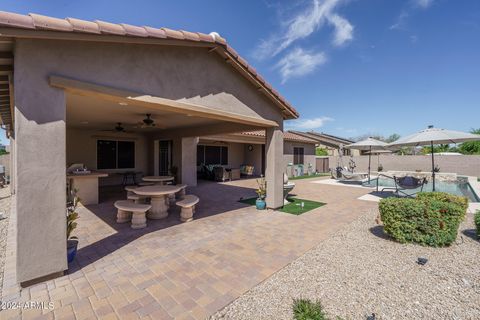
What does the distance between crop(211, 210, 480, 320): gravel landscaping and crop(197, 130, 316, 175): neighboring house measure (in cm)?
1127

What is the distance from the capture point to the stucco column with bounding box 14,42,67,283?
2771 mm

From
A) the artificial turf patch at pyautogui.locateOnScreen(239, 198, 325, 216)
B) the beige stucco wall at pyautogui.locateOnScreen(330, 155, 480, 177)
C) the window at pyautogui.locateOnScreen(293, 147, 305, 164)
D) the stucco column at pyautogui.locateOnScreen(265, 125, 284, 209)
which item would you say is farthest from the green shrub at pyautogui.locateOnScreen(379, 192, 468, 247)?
the beige stucco wall at pyautogui.locateOnScreen(330, 155, 480, 177)

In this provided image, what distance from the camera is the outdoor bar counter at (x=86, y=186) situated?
7.67 metres

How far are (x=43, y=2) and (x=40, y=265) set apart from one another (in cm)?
631

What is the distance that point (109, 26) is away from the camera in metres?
3.20

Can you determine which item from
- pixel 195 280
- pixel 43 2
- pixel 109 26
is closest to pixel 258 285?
pixel 195 280

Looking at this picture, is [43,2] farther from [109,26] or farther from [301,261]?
[301,261]

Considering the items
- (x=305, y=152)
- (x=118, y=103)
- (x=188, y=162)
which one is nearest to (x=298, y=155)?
(x=305, y=152)

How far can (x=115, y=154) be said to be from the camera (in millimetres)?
12352

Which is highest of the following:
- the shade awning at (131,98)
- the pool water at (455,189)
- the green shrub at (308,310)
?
the shade awning at (131,98)

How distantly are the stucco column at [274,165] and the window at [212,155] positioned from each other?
31.1 ft

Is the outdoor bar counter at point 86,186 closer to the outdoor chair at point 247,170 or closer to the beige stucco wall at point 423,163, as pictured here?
the outdoor chair at point 247,170

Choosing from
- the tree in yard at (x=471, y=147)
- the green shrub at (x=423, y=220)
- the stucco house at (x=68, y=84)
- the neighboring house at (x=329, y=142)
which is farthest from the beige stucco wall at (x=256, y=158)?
the tree in yard at (x=471, y=147)

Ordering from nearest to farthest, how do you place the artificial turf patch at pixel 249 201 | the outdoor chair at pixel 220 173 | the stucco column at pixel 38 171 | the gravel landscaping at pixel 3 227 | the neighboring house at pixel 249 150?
the stucco column at pixel 38 171, the gravel landscaping at pixel 3 227, the artificial turf patch at pixel 249 201, the outdoor chair at pixel 220 173, the neighboring house at pixel 249 150
